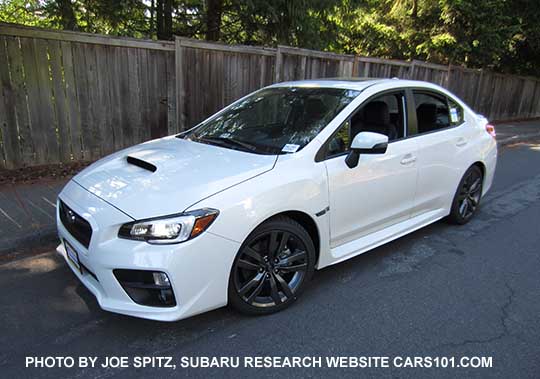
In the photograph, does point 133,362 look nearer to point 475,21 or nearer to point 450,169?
point 450,169

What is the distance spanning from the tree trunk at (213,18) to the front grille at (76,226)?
6984mm

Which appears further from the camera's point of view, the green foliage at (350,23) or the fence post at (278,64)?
the green foliage at (350,23)

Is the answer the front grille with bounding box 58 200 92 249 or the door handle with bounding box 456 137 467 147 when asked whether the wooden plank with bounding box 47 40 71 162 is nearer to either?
the front grille with bounding box 58 200 92 249

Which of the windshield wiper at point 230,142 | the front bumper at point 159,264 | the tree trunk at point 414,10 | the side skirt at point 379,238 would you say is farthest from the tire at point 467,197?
the tree trunk at point 414,10

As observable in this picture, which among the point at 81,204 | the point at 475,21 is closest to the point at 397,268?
the point at 81,204

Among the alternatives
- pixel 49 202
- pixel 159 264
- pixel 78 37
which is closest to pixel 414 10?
pixel 78 37

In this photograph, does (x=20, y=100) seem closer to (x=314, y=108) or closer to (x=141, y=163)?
(x=141, y=163)

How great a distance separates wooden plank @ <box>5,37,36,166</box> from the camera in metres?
5.07

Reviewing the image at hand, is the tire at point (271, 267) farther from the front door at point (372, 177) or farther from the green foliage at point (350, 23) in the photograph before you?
the green foliage at point (350, 23)

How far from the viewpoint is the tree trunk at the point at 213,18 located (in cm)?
862

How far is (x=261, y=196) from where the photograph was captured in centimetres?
266

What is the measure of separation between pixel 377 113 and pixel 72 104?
4.34m

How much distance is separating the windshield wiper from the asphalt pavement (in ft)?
4.25

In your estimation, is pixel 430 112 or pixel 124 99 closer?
pixel 430 112
